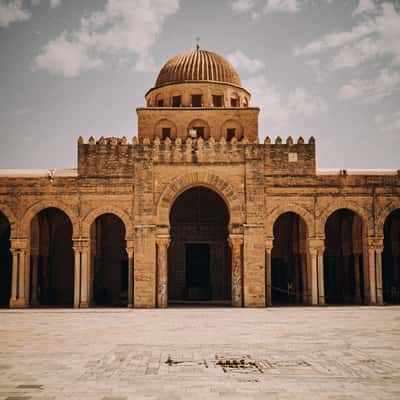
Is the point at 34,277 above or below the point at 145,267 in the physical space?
below

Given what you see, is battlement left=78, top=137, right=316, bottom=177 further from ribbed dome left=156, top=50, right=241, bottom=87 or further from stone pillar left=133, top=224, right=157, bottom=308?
ribbed dome left=156, top=50, right=241, bottom=87

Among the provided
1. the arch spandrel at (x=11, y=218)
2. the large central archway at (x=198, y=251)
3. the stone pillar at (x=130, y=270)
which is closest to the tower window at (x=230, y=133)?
the large central archway at (x=198, y=251)

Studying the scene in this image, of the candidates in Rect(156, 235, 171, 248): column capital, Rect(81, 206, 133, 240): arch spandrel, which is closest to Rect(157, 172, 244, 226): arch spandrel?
Rect(156, 235, 171, 248): column capital

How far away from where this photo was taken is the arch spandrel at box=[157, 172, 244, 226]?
24.2 meters

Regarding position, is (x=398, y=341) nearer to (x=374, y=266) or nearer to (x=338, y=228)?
(x=374, y=266)

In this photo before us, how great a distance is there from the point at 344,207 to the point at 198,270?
852cm

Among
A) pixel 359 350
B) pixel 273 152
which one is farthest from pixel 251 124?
pixel 359 350

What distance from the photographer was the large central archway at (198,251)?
28797mm

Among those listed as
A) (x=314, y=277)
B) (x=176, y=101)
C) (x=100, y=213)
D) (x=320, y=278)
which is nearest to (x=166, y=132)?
(x=176, y=101)

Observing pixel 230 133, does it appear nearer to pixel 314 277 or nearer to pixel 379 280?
pixel 314 277

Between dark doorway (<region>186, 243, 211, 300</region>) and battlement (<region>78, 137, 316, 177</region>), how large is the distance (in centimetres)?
627

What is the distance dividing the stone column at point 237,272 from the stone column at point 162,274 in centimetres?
285

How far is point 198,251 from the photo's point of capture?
29234mm

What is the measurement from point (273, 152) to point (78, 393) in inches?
731
